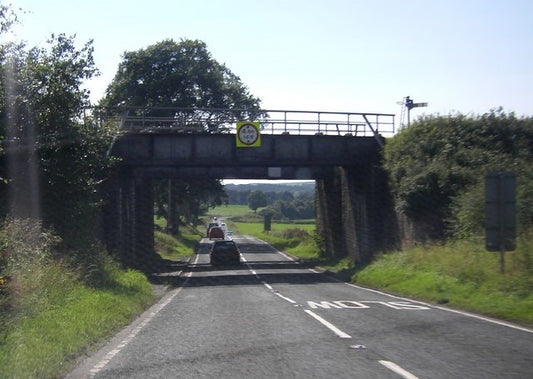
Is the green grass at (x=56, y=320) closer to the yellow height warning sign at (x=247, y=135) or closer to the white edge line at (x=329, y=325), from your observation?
the white edge line at (x=329, y=325)

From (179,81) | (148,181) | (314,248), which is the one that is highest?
(179,81)

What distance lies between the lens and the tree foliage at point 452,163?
25.8m

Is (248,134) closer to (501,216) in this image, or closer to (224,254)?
(224,254)

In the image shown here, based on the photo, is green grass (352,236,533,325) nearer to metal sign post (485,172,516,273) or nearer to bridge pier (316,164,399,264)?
metal sign post (485,172,516,273)

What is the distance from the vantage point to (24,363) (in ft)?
29.1

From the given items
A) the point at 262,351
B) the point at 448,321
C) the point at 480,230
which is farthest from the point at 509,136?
the point at 262,351

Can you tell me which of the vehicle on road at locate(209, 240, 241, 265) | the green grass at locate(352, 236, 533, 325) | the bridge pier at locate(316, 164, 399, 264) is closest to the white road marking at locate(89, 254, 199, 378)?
the green grass at locate(352, 236, 533, 325)

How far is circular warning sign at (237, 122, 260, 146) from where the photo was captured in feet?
109

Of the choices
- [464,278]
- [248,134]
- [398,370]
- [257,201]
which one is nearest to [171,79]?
[248,134]

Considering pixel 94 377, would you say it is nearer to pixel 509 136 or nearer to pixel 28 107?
pixel 28 107

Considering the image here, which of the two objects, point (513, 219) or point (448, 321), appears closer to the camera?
point (448, 321)

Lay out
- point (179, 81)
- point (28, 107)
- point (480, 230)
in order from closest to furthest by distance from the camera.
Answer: point (28, 107) → point (480, 230) → point (179, 81)

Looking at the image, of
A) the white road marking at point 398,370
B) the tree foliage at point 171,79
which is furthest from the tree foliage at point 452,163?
the tree foliage at point 171,79

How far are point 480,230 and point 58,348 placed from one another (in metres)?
16.7
